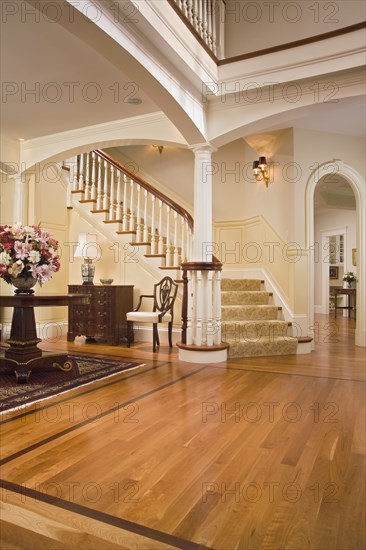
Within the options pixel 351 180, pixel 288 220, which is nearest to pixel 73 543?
pixel 288 220

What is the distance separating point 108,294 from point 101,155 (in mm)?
2503

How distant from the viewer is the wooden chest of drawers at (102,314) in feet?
18.1

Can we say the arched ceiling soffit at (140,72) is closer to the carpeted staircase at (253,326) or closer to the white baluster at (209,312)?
the white baluster at (209,312)

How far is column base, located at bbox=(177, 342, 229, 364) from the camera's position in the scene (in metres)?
4.42

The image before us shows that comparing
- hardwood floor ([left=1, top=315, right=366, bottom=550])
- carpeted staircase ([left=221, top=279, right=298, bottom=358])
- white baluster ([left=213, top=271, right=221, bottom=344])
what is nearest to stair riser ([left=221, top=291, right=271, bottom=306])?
carpeted staircase ([left=221, top=279, right=298, bottom=358])

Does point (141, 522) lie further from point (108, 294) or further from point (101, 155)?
point (101, 155)

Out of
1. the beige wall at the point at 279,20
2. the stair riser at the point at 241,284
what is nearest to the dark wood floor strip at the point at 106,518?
the stair riser at the point at 241,284

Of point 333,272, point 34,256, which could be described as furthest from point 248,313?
point 333,272

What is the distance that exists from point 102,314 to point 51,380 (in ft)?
6.75

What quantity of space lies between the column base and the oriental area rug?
0.56 m

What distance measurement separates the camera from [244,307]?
17.7ft

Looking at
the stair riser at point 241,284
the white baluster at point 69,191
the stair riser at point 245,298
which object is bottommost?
the stair riser at point 245,298

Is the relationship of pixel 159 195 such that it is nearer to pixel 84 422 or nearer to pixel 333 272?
pixel 84 422

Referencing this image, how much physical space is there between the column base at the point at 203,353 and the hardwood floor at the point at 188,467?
86 centimetres
